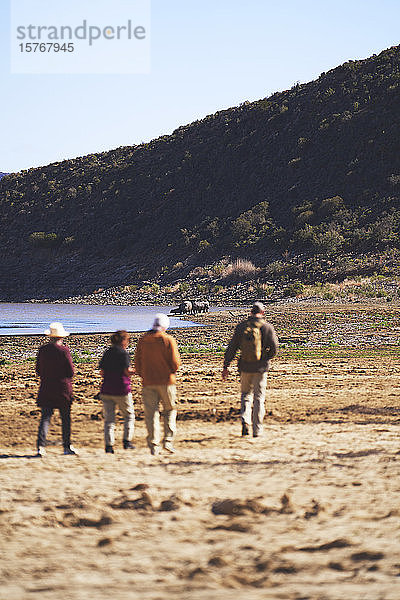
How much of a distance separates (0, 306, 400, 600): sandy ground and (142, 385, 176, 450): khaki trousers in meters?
0.25

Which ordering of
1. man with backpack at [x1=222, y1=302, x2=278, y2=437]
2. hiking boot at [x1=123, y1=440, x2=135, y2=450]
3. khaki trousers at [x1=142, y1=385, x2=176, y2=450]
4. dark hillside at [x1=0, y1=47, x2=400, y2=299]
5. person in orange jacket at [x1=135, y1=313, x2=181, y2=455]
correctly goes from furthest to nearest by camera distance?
dark hillside at [x1=0, y1=47, x2=400, y2=299] < man with backpack at [x1=222, y1=302, x2=278, y2=437] < hiking boot at [x1=123, y1=440, x2=135, y2=450] < khaki trousers at [x1=142, y1=385, x2=176, y2=450] < person in orange jacket at [x1=135, y1=313, x2=181, y2=455]

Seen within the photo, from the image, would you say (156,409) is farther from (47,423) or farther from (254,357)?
(254,357)

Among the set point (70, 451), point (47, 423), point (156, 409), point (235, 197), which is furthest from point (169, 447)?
point (235, 197)

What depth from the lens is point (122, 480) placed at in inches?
332

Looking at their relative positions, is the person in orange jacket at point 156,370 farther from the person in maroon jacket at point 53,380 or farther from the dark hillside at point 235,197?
the dark hillside at point 235,197

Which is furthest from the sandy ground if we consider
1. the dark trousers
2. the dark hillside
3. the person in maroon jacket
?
the dark hillside

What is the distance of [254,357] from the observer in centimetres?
1073

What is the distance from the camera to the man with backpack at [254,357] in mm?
10750

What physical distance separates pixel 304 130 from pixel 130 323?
153 feet

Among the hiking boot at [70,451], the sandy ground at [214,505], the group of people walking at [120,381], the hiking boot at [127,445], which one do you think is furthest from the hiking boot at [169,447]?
the hiking boot at [70,451]

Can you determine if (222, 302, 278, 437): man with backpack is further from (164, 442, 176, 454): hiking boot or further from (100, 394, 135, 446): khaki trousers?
(100, 394, 135, 446): khaki trousers

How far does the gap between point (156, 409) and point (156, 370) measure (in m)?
0.55

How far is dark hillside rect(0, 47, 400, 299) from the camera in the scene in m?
66.4

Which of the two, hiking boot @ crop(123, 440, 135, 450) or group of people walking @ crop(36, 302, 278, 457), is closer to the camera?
group of people walking @ crop(36, 302, 278, 457)
